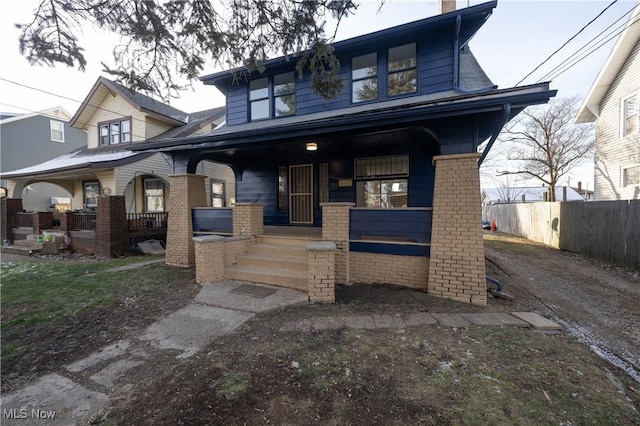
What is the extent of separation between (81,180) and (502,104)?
1726 centimetres

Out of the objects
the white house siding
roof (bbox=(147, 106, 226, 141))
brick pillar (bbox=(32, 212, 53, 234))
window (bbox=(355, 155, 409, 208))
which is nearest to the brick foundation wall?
window (bbox=(355, 155, 409, 208))

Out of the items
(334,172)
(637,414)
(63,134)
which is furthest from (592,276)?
(63,134)

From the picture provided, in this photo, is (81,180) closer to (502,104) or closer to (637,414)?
(502,104)

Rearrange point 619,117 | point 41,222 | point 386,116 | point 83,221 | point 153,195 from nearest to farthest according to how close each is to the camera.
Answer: point 386,116, point 83,221, point 41,222, point 619,117, point 153,195

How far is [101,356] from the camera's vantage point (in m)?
2.75

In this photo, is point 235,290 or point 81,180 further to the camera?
point 81,180

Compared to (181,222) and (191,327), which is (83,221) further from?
(191,327)

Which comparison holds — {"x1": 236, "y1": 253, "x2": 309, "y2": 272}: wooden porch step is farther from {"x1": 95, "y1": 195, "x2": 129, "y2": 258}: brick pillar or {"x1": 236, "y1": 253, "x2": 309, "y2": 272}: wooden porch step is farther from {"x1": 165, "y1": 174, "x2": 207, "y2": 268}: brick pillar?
{"x1": 95, "y1": 195, "x2": 129, "y2": 258}: brick pillar

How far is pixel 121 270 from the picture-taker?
6.30 meters

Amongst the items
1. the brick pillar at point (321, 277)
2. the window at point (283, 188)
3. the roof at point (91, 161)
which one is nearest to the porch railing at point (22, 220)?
the roof at point (91, 161)

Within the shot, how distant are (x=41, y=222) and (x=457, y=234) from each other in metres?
14.2

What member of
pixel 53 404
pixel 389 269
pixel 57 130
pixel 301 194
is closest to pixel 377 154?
pixel 301 194

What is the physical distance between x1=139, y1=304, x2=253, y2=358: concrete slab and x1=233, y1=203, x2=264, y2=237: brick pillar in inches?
85.3

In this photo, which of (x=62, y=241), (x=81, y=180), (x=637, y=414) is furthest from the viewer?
(x=81, y=180)
